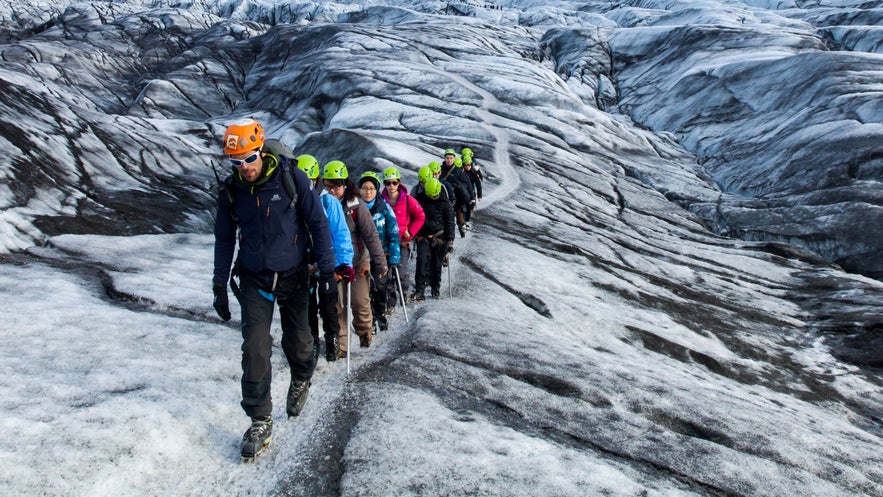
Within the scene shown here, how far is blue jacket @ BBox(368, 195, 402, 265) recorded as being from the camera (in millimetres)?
10300

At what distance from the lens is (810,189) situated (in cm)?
4022

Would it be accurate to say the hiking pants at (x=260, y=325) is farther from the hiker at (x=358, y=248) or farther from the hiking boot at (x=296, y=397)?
the hiker at (x=358, y=248)

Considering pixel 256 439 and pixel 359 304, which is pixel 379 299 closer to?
pixel 359 304

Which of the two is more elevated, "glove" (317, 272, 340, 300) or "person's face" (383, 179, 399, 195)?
"person's face" (383, 179, 399, 195)

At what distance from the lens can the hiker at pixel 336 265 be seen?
757cm

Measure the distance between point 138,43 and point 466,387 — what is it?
118 metres

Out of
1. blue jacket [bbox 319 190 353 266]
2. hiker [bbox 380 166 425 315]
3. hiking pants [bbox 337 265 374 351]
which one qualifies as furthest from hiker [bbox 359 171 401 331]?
blue jacket [bbox 319 190 353 266]

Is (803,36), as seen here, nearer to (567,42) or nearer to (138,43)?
(567,42)

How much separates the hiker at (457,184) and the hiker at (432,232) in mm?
3758

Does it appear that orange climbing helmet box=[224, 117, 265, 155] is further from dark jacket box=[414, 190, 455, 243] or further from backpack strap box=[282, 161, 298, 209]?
dark jacket box=[414, 190, 455, 243]

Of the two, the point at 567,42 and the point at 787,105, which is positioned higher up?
the point at 567,42

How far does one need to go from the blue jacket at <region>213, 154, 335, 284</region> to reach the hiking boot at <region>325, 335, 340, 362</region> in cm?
287

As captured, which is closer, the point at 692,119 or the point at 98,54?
the point at 692,119

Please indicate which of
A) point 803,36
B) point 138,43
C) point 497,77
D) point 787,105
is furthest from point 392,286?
point 138,43
